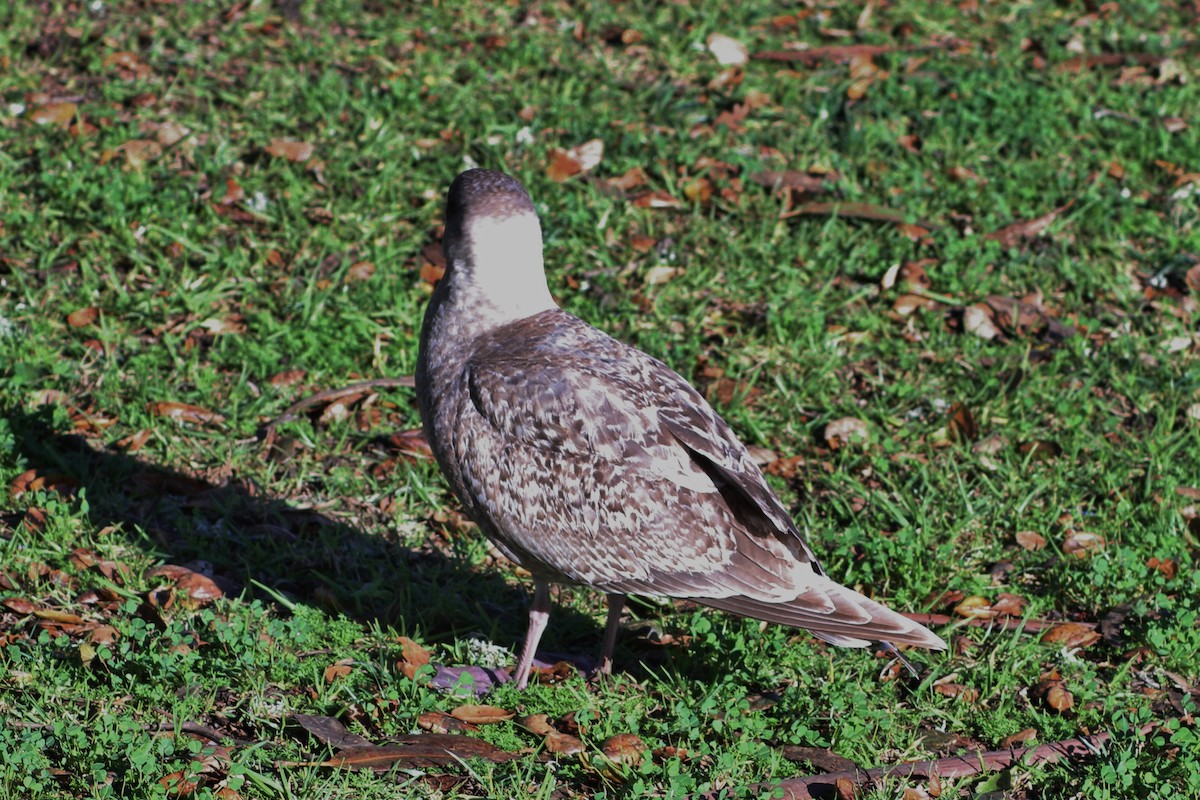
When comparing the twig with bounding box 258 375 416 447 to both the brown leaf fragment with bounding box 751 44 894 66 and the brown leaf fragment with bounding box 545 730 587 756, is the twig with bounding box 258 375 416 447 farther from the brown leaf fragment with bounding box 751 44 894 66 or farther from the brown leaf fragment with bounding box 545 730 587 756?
the brown leaf fragment with bounding box 751 44 894 66

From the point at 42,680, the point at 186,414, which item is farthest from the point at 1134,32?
the point at 42,680

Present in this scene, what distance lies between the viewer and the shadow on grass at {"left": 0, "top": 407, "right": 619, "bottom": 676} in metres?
5.18

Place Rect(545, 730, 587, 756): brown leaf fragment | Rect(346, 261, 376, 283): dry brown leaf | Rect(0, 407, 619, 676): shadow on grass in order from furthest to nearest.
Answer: Rect(346, 261, 376, 283): dry brown leaf, Rect(0, 407, 619, 676): shadow on grass, Rect(545, 730, 587, 756): brown leaf fragment

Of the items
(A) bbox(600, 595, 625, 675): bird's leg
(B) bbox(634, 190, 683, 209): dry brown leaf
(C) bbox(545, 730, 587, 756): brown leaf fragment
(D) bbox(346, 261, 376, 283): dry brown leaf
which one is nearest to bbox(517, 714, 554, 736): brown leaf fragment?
(C) bbox(545, 730, 587, 756): brown leaf fragment

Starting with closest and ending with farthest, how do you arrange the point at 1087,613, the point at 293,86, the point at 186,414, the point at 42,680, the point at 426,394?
the point at 42,680, the point at 426,394, the point at 1087,613, the point at 186,414, the point at 293,86

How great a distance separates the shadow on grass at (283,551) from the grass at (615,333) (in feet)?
0.06

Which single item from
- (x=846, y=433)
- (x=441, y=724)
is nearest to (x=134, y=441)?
(x=441, y=724)

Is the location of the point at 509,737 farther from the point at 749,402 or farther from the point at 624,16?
the point at 624,16

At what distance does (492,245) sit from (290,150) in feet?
9.80

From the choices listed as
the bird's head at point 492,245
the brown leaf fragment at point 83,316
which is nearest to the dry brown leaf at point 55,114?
the brown leaf fragment at point 83,316

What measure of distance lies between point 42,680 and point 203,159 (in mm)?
3693

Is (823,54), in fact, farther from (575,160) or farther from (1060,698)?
(1060,698)

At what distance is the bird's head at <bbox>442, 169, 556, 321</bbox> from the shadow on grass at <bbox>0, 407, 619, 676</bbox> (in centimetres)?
114

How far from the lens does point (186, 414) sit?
6.00 meters
